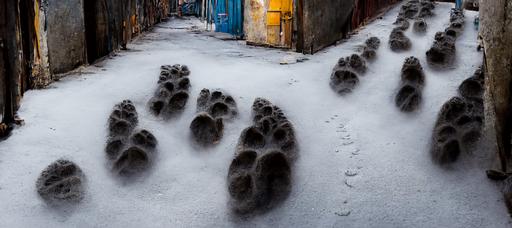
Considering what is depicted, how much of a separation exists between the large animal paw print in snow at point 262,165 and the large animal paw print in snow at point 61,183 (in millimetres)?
1414

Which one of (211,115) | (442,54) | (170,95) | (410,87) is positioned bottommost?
(211,115)

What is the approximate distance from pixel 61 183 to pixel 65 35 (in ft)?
11.4

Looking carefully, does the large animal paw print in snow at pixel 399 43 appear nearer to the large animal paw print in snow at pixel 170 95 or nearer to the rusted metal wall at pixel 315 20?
the rusted metal wall at pixel 315 20

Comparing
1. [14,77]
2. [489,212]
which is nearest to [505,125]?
[489,212]

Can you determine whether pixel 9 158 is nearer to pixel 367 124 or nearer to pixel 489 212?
pixel 367 124

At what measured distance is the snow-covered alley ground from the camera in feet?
12.2

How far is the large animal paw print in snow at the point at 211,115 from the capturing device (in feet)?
16.2

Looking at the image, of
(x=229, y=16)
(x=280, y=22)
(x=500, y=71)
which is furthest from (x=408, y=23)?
(x=229, y=16)

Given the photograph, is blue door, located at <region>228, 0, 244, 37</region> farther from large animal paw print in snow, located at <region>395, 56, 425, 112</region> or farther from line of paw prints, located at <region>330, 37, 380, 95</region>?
large animal paw print in snow, located at <region>395, 56, 425, 112</region>

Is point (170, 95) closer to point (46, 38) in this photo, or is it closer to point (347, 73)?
point (46, 38)

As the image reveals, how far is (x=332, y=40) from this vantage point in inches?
335

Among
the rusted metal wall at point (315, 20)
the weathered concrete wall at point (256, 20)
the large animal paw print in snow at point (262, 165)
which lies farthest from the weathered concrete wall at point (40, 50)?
the weathered concrete wall at point (256, 20)

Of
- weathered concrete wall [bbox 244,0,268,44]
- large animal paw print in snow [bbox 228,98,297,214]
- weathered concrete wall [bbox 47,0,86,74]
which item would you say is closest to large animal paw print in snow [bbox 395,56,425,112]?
large animal paw print in snow [bbox 228,98,297,214]

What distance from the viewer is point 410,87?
5.22 meters
